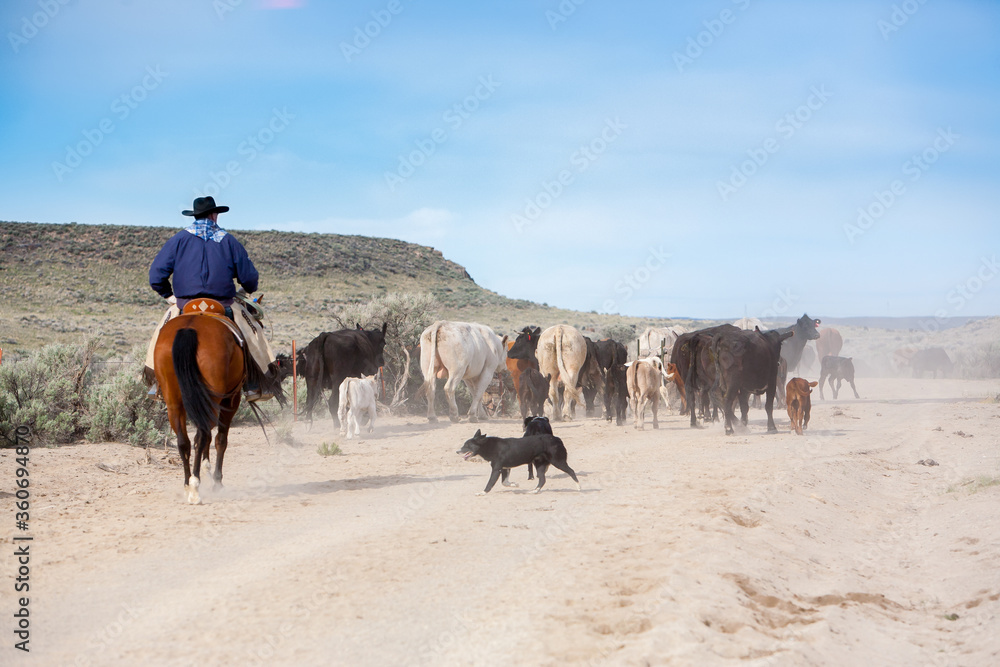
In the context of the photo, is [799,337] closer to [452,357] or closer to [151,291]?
[452,357]

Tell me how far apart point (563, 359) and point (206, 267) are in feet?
38.2

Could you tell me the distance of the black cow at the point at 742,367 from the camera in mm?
15523

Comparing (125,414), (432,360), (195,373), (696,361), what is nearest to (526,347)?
(432,360)

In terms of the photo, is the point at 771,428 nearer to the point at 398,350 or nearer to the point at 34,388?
the point at 398,350

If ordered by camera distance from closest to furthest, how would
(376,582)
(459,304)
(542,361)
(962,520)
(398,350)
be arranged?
(376,582), (962,520), (542,361), (398,350), (459,304)

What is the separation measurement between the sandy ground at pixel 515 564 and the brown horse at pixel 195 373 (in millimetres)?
698

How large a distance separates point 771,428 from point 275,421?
1009 centimetres

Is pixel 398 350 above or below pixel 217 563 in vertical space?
above

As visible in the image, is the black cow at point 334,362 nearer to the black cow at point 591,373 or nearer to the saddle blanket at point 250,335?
the black cow at point 591,373

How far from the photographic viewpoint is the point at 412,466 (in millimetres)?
11586

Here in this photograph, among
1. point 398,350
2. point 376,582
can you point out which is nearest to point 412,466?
point 376,582

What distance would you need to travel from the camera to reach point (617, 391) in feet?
60.4

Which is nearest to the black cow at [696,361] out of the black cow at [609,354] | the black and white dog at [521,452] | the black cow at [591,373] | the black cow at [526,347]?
the black cow at [609,354]

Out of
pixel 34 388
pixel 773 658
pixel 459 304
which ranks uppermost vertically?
pixel 459 304
